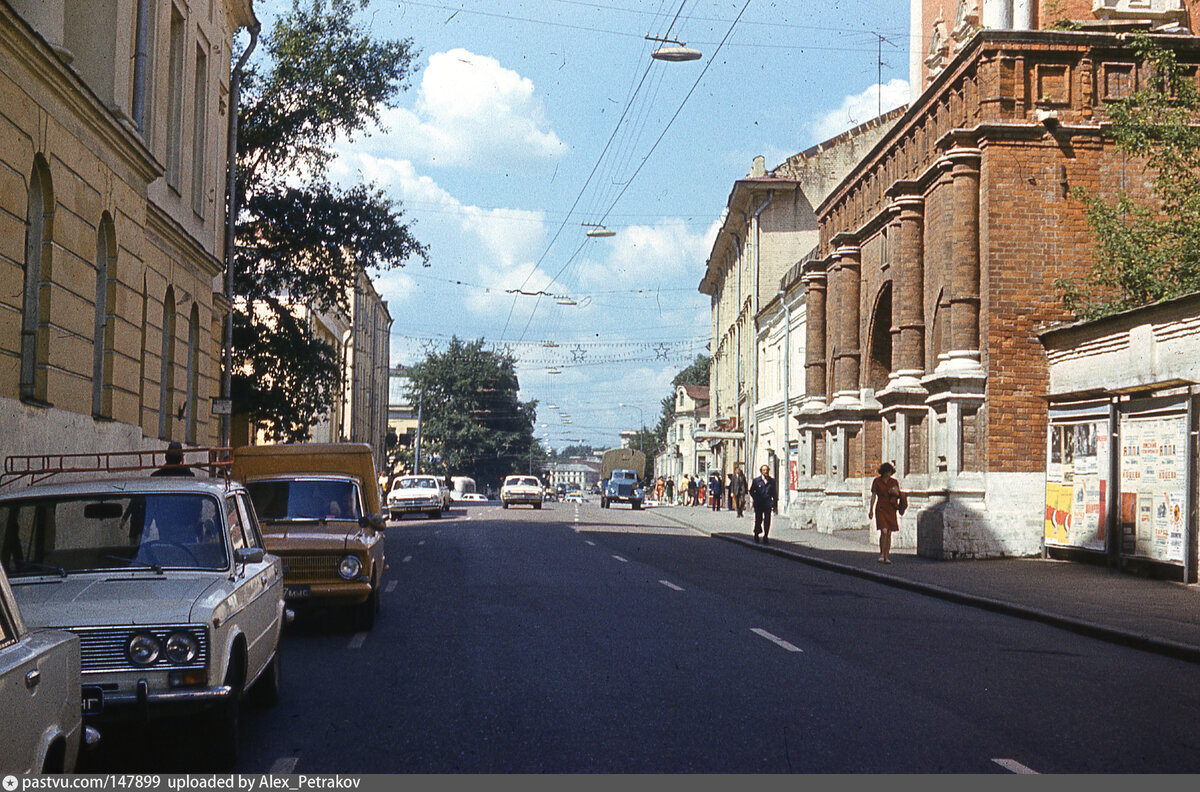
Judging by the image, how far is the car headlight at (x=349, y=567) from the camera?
40.3 ft

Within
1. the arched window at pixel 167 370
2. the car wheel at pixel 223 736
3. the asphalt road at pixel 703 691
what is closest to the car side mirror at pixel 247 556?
the asphalt road at pixel 703 691

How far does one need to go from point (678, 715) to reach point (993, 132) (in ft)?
58.1

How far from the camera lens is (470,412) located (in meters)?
105

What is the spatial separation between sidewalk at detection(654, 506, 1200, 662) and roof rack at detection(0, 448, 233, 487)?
8.18 metres

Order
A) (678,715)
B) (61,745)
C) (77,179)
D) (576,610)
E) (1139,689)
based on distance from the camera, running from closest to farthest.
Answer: (61,745)
(678,715)
(1139,689)
(576,610)
(77,179)

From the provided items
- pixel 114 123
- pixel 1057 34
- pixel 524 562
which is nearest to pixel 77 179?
pixel 114 123

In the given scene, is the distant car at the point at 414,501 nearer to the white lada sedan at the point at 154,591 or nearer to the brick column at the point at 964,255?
the brick column at the point at 964,255

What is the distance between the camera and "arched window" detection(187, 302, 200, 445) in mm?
25703

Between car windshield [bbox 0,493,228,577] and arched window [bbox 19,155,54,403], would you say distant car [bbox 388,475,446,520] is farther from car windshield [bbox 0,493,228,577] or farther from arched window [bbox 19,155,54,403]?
car windshield [bbox 0,493,228,577]

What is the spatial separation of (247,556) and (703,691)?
3234mm

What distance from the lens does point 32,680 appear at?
4551mm

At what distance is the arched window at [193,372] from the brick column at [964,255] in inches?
558

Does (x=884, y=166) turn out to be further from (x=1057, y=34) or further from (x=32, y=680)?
(x=32, y=680)

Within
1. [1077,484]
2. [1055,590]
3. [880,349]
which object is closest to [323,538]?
[1055,590]
